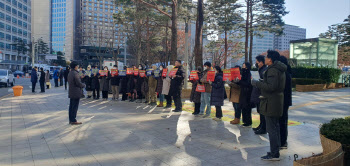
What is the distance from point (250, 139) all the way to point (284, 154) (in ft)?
3.98

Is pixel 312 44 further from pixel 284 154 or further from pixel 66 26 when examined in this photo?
pixel 66 26

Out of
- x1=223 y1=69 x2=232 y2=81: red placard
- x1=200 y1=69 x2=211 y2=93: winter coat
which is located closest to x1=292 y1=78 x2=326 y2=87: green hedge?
x1=200 y1=69 x2=211 y2=93: winter coat

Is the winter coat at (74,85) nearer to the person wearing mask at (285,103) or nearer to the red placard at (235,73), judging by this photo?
the red placard at (235,73)

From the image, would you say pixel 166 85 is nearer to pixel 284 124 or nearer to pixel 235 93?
pixel 235 93

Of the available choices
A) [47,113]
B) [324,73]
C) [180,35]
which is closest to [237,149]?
[47,113]

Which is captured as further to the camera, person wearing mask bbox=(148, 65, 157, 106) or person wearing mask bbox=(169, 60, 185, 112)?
person wearing mask bbox=(148, 65, 157, 106)

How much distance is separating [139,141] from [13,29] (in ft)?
332

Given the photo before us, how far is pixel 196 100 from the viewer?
9.62 m

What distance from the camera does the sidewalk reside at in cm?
501

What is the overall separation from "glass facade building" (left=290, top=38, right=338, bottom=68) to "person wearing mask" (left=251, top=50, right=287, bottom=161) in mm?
25695

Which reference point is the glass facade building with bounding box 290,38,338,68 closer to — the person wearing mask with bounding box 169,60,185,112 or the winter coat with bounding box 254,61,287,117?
the person wearing mask with bounding box 169,60,185,112

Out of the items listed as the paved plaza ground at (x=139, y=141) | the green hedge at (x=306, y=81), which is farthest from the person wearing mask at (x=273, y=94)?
the green hedge at (x=306, y=81)

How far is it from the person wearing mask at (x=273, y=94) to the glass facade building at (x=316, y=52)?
25.7 meters

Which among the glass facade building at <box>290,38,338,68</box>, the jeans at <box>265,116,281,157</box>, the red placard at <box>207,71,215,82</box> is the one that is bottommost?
the jeans at <box>265,116,281,157</box>
